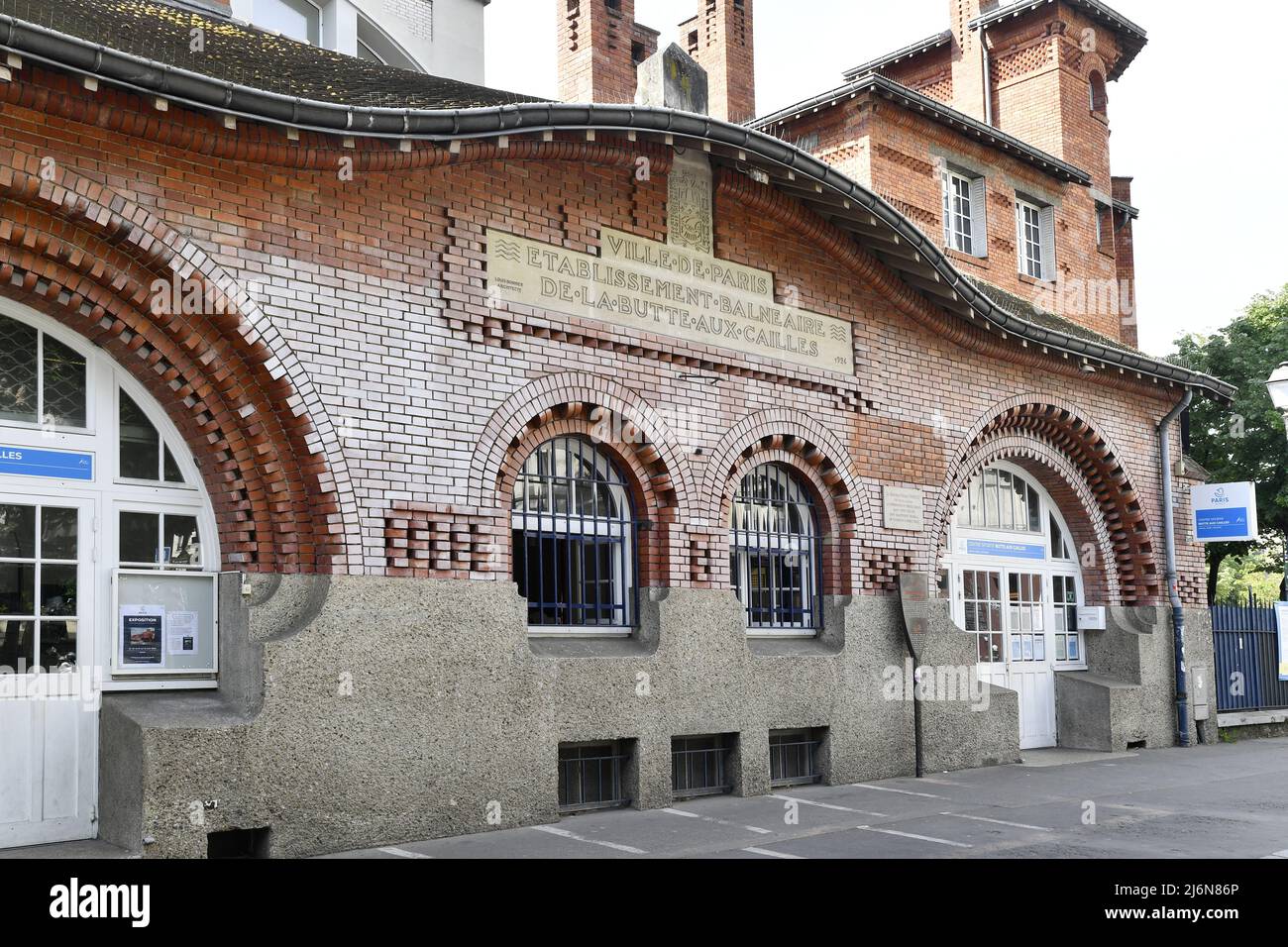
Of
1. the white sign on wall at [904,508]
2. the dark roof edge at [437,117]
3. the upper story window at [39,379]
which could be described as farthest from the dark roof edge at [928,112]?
the upper story window at [39,379]

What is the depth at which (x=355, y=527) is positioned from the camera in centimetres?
967

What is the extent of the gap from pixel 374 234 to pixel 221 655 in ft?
11.3

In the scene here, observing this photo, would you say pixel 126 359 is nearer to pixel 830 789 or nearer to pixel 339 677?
pixel 339 677

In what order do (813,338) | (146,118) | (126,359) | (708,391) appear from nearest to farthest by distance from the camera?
(146,118) → (126,359) → (708,391) → (813,338)

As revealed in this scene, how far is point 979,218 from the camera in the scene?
19719 millimetres

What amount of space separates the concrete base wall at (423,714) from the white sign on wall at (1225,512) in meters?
8.12

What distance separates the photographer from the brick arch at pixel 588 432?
10.6 m

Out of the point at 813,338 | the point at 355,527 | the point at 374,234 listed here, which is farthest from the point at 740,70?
the point at 355,527

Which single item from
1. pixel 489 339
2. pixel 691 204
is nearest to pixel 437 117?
pixel 489 339

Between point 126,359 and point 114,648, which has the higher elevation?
point 126,359

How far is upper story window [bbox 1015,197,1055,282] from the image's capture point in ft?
67.5

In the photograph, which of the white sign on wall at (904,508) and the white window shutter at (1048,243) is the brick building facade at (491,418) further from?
the white window shutter at (1048,243)

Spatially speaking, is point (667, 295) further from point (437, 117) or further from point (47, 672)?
point (47, 672)

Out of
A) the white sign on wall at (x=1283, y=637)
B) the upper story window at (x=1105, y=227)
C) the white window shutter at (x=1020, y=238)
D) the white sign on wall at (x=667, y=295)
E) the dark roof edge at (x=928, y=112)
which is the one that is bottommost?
the white sign on wall at (x=1283, y=637)
